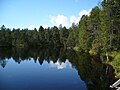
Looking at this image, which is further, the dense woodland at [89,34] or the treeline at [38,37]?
the treeline at [38,37]

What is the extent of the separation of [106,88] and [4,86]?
14.5 metres

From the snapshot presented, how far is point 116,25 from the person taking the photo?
171 feet

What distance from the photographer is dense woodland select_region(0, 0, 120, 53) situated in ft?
164

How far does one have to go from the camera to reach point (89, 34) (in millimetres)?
78000

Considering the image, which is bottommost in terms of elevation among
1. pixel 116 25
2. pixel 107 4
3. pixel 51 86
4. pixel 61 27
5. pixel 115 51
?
pixel 51 86

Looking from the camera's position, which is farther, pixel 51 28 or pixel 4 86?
pixel 51 28

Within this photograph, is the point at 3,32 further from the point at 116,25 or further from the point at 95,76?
the point at 95,76

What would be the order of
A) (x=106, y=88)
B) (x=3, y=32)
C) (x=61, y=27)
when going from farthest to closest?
(x=61, y=27) < (x=3, y=32) < (x=106, y=88)

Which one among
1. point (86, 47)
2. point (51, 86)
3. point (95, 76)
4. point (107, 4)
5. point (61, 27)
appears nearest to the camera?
point (51, 86)

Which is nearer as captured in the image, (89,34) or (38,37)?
(89,34)

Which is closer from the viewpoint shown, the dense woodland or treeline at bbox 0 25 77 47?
the dense woodland

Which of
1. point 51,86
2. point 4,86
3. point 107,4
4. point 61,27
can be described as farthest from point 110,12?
point 61,27

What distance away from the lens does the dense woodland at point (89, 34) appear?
164ft

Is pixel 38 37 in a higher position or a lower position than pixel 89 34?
higher
